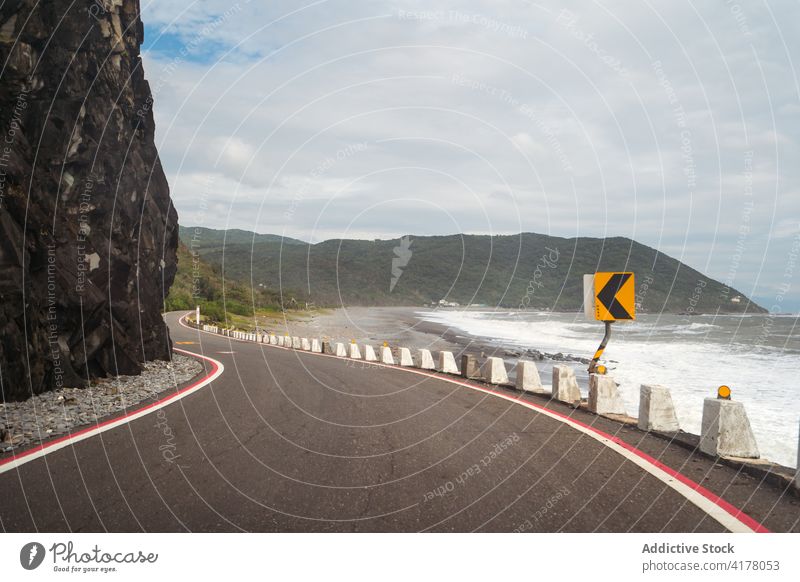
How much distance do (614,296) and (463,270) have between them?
5842 inches

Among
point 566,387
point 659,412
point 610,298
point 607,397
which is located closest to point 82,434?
point 659,412

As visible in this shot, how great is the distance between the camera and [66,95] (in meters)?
11.4

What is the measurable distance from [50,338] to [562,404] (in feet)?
32.4

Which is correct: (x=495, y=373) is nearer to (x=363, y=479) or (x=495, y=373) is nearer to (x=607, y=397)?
(x=607, y=397)

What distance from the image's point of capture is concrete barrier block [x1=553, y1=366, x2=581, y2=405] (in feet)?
34.1

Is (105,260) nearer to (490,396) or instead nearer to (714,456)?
(490,396)

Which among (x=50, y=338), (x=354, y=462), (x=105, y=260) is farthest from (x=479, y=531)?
(x=105, y=260)

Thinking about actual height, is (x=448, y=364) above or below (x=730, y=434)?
below

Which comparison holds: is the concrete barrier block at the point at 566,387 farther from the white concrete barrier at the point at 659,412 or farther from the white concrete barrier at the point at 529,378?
the white concrete barrier at the point at 659,412

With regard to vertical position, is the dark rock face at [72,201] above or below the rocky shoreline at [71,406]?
above

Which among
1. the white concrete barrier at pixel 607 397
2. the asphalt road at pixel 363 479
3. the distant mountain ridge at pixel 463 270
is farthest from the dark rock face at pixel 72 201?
the distant mountain ridge at pixel 463 270

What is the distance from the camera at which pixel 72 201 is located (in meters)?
11.4

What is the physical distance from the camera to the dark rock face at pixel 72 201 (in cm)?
912

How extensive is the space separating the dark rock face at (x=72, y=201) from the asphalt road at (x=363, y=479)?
3137mm
